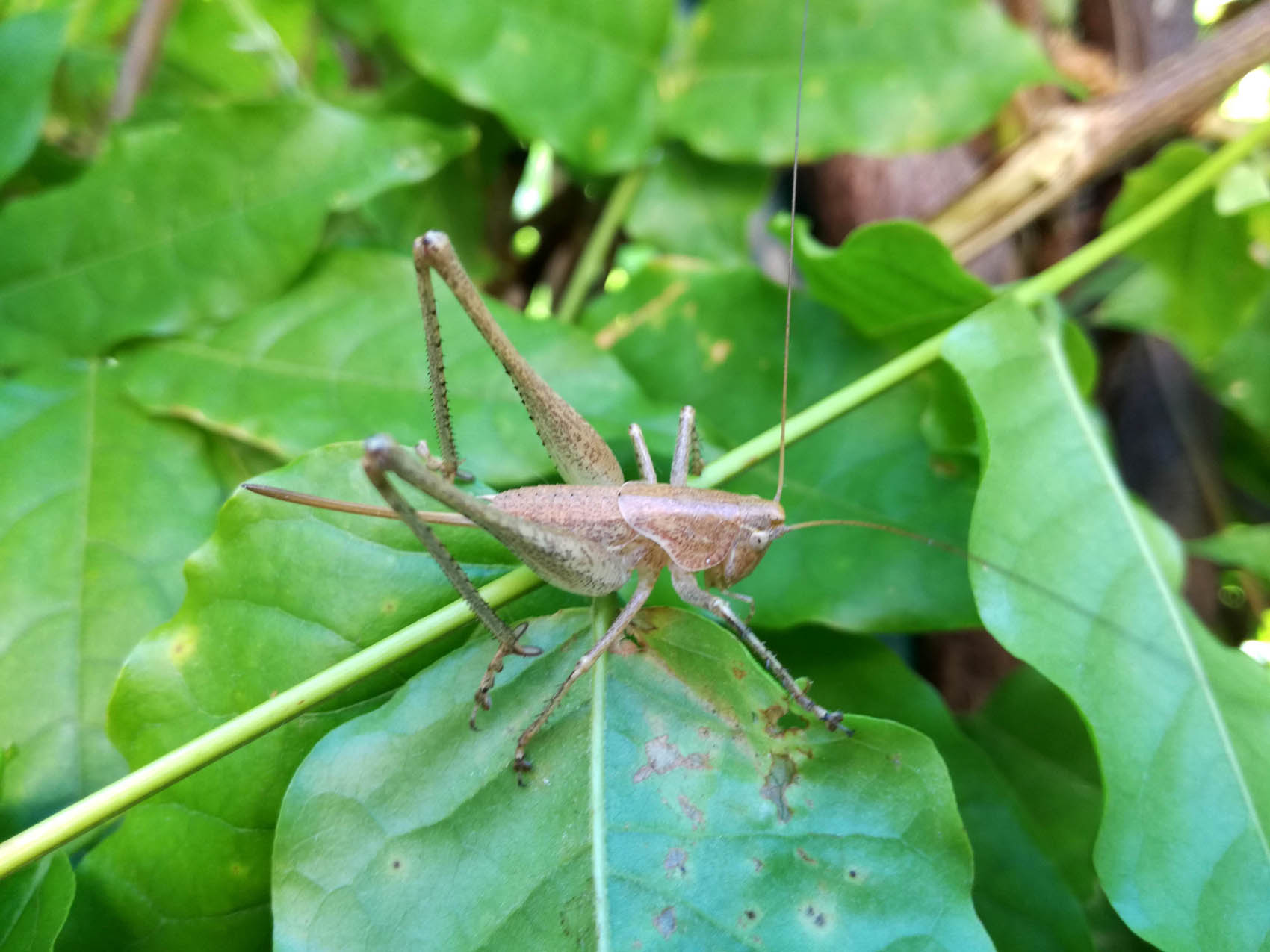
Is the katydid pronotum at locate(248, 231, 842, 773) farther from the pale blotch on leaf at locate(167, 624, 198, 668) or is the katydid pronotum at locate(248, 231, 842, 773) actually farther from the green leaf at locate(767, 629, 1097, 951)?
the pale blotch on leaf at locate(167, 624, 198, 668)

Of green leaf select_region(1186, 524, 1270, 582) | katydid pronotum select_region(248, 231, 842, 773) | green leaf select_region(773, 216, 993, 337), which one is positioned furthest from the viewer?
green leaf select_region(1186, 524, 1270, 582)

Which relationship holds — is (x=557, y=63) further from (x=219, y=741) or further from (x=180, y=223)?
(x=219, y=741)

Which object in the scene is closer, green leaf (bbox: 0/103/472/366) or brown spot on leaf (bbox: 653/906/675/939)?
brown spot on leaf (bbox: 653/906/675/939)

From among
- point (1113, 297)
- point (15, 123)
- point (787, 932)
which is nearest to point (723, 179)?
point (1113, 297)

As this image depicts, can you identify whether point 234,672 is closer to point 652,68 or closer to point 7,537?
point 7,537

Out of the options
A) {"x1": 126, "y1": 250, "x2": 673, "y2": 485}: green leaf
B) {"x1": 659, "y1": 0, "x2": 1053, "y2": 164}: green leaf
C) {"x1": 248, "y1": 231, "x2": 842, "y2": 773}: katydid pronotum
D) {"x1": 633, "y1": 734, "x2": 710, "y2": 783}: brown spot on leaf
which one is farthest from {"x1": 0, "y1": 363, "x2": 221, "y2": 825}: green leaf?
{"x1": 659, "y1": 0, "x2": 1053, "y2": 164}: green leaf

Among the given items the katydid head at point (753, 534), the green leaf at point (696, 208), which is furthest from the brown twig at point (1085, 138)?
the katydid head at point (753, 534)
